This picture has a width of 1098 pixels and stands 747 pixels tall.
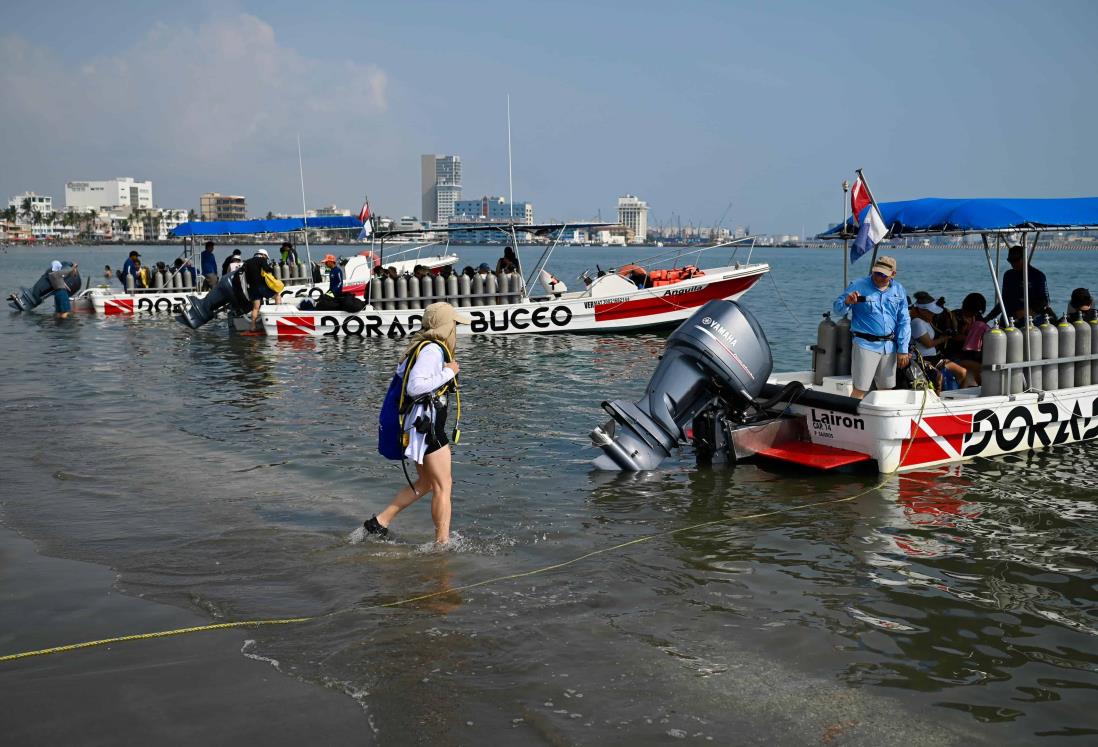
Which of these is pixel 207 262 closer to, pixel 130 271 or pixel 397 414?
pixel 130 271

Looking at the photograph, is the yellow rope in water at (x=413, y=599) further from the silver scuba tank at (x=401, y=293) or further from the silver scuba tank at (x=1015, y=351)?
the silver scuba tank at (x=401, y=293)

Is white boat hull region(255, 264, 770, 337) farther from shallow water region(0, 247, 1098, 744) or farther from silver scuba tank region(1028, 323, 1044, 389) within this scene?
silver scuba tank region(1028, 323, 1044, 389)

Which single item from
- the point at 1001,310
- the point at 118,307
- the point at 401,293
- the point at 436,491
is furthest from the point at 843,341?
the point at 118,307

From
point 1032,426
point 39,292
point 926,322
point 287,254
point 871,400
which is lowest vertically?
point 1032,426

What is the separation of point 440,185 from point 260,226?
43716 millimetres

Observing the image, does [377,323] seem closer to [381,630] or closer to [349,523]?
[349,523]

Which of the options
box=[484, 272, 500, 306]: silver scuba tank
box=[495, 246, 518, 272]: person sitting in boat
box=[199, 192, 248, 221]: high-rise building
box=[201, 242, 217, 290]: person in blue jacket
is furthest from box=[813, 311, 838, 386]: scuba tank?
box=[199, 192, 248, 221]: high-rise building

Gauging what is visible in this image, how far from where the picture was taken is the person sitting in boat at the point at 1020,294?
11.1 metres

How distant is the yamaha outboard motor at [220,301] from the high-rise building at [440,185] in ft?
144

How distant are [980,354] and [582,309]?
1402 cm

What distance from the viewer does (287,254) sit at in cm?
3403

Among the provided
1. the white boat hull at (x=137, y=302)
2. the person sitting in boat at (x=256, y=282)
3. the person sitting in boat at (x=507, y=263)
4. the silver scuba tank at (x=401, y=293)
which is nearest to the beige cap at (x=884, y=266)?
the person sitting in boat at (x=507, y=263)

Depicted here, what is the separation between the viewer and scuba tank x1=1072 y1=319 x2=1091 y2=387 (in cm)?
1082

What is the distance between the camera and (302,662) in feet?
17.9
